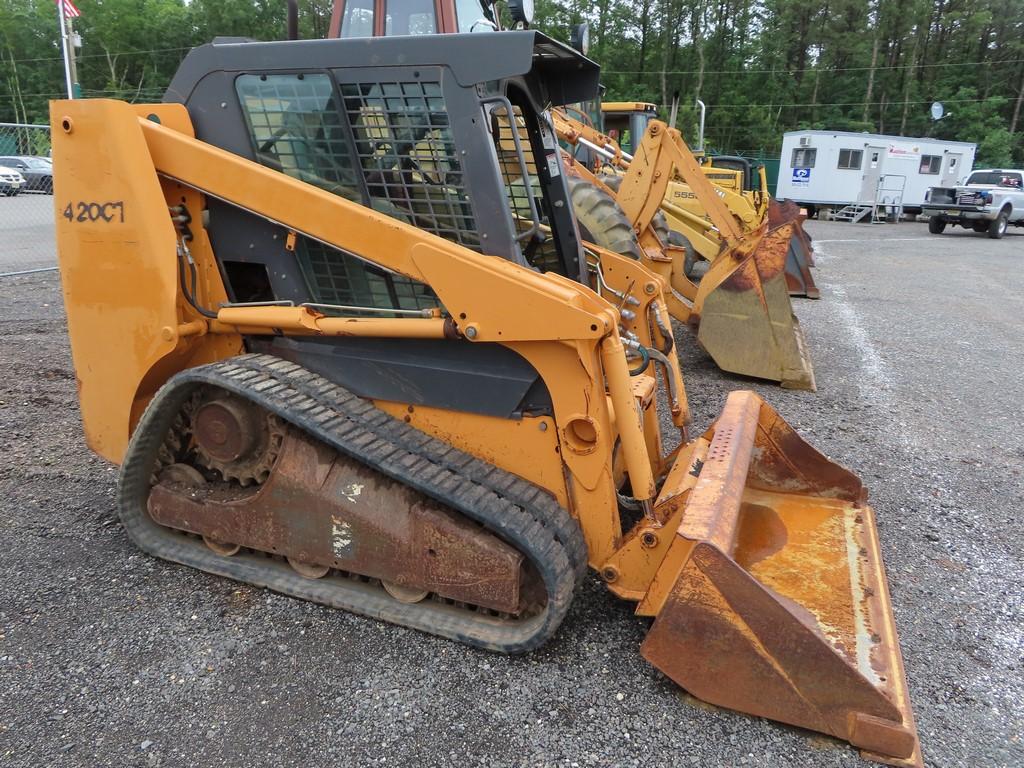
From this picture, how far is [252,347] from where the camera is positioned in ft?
9.89

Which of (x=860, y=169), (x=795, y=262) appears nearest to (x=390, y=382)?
(x=795, y=262)

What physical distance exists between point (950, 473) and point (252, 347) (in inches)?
159

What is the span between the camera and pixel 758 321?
5988mm

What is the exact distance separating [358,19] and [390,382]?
222cm

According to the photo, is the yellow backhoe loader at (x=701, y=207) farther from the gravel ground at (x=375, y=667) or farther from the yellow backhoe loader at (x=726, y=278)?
the gravel ground at (x=375, y=667)

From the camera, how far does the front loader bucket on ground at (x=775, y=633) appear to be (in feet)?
6.93

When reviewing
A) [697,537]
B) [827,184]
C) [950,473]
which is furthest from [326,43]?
[827,184]

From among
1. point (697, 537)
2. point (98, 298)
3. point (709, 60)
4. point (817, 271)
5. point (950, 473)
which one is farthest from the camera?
point (709, 60)

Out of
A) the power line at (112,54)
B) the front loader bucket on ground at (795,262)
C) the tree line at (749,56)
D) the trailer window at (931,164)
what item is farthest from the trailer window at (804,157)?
the power line at (112,54)

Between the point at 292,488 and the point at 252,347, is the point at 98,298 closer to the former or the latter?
the point at 252,347

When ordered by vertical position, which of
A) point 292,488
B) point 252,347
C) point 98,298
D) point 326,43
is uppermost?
point 326,43

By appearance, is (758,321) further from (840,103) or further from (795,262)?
(840,103)

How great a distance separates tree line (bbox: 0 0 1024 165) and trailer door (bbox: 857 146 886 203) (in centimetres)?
1358

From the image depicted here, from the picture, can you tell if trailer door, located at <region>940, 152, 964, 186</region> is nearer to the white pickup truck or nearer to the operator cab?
the white pickup truck
